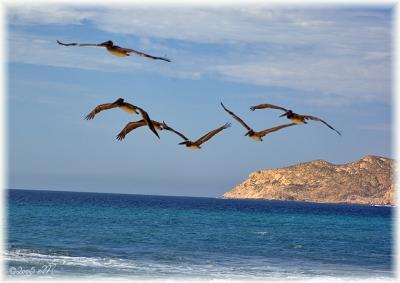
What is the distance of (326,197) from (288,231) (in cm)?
8435

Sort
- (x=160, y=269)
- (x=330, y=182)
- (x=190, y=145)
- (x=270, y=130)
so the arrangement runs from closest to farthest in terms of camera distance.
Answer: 1. (x=190, y=145)
2. (x=270, y=130)
3. (x=160, y=269)
4. (x=330, y=182)

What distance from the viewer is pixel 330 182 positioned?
148 metres

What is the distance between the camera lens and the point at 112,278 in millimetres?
28344

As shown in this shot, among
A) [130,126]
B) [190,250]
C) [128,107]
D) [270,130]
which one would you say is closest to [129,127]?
[130,126]

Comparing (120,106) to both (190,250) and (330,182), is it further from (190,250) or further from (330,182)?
(330,182)

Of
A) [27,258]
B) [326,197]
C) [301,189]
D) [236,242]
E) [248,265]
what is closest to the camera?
[27,258]

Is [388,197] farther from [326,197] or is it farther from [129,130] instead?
[129,130]

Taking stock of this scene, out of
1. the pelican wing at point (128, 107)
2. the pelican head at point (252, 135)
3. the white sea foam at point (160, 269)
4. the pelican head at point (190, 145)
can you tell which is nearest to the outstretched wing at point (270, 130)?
the pelican head at point (252, 135)

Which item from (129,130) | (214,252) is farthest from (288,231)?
(129,130)

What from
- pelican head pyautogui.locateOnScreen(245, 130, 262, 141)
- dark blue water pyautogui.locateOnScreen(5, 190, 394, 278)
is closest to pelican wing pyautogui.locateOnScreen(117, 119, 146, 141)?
pelican head pyautogui.locateOnScreen(245, 130, 262, 141)

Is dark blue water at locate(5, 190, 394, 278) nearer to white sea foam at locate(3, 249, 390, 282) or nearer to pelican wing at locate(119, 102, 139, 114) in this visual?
white sea foam at locate(3, 249, 390, 282)

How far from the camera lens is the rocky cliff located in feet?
458

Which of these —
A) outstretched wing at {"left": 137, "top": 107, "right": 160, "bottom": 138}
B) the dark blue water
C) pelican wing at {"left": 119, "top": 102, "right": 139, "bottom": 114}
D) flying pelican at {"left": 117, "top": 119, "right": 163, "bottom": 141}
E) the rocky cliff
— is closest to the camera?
outstretched wing at {"left": 137, "top": 107, "right": 160, "bottom": 138}

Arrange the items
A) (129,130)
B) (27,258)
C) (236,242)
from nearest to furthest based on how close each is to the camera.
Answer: (129,130) < (27,258) < (236,242)
